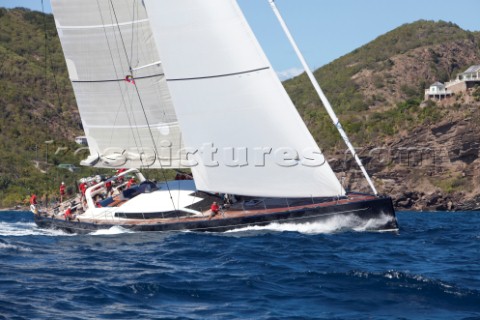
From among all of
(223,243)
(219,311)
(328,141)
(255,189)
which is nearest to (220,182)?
(255,189)

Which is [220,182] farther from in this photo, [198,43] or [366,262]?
[366,262]

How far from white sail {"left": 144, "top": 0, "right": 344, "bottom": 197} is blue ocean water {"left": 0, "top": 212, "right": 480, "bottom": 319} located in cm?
167

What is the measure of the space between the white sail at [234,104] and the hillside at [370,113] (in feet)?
99.7

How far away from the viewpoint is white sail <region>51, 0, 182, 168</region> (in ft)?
94.8

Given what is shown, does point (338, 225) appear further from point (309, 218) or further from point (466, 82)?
point (466, 82)

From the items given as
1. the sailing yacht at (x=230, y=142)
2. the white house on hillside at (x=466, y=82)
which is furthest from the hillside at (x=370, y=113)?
the sailing yacht at (x=230, y=142)

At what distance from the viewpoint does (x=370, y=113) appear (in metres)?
68.4

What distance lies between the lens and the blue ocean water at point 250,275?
43.9 feet

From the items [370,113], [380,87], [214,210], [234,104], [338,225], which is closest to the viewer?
[338,225]

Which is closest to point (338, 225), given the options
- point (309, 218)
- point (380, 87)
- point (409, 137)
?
point (309, 218)

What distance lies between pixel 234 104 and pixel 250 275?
→ 9069 mm

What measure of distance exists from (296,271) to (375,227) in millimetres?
8217

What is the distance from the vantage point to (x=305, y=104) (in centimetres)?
8288

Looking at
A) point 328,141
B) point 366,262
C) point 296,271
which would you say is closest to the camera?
point 296,271
